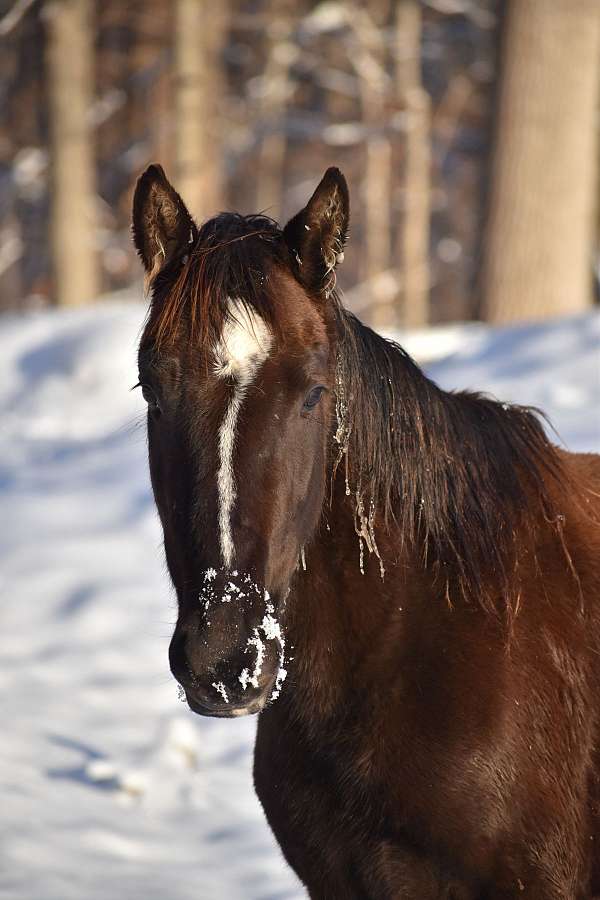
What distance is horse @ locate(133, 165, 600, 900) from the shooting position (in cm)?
217

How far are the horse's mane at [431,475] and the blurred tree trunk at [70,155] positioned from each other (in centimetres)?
1110

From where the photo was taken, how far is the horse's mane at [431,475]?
2.52 meters

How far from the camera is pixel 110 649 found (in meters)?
5.73

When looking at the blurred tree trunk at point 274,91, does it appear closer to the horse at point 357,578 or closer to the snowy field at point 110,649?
the snowy field at point 110,649

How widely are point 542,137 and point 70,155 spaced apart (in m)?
6.17

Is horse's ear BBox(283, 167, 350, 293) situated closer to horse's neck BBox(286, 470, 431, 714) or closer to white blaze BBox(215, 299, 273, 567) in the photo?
white blaze BBox(215, 299, 273, 567)

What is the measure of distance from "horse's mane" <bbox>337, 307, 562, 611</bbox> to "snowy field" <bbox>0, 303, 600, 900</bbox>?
636 millimetres

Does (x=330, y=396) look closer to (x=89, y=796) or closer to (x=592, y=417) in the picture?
(x=89, y=796)

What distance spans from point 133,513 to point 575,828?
4898 mm

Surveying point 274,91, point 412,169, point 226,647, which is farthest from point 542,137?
point 274,91

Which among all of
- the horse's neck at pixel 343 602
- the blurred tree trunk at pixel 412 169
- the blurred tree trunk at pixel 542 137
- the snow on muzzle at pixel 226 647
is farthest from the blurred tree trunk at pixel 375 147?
the snow on muzzle at pixel 226 647

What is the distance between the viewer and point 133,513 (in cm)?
695

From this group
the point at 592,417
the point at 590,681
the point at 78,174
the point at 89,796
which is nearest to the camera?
the point at 590,681

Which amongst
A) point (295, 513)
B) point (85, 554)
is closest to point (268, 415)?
point (295, 513)
